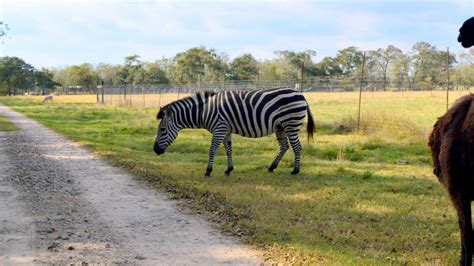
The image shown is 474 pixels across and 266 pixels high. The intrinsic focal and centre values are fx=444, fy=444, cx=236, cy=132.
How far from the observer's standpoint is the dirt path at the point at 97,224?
4.80 m

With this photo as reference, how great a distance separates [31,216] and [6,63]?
98021 millimetres

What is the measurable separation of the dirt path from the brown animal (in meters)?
2.02

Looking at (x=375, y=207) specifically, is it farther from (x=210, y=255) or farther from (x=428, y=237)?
(x=210, y=255)

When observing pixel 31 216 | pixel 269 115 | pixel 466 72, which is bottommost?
pixel 31 216

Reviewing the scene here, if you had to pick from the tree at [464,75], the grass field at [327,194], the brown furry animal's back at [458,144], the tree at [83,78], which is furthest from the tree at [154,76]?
the brown furry animal's back at [458,144]

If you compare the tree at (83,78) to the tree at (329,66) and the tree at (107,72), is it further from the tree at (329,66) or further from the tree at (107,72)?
the tree at (329,66)

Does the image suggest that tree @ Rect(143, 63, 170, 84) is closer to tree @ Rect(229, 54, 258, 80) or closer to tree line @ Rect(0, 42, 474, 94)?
tree line @ Rect(0, 42, 474, 94)

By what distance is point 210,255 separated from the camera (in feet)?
15.8

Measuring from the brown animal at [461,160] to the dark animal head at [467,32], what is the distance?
0.63 m

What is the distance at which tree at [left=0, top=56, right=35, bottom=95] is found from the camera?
299 ft

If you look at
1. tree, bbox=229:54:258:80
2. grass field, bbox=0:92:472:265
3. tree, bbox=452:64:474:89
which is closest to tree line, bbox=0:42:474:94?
tree, bbox=229:54:258:80

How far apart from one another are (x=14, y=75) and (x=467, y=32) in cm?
10198

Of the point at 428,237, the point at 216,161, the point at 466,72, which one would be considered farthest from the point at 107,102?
the point at 428,237

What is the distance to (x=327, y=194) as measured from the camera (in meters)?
7.58
